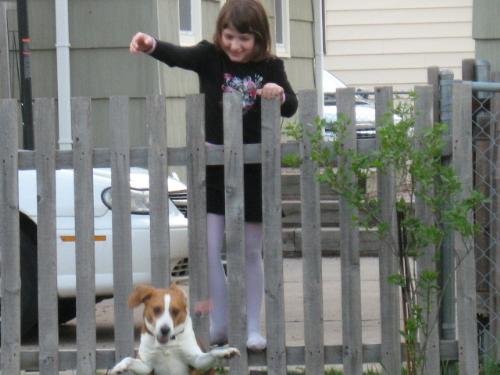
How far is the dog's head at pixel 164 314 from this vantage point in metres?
5.14

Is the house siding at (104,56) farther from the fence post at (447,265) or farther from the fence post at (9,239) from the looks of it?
the fence post at (447,265)

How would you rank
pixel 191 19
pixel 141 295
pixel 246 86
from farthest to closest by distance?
pixel 191 19, pixel 246 86, pixel 141 295

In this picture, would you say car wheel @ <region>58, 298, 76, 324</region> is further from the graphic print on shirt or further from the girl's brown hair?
the girl's brown hair

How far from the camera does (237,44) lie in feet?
19.9

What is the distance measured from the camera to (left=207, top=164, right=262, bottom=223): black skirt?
612 centimetres

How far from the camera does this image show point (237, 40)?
607cm

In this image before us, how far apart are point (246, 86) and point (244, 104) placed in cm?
10

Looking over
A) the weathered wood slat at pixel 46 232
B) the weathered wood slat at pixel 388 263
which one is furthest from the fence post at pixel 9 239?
the weathered wood slat at pixel 388 263

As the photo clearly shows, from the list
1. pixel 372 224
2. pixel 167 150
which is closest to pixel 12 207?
pixel 167 150

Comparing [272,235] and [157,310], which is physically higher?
[272,235]

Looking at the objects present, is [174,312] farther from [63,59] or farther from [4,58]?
[4,58]

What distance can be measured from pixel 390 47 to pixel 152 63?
1338 cm

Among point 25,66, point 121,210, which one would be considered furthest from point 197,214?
point 25,66

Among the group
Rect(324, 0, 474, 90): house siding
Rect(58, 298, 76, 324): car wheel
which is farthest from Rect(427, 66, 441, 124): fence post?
Rect(324, 0, 474, 90): house siding
